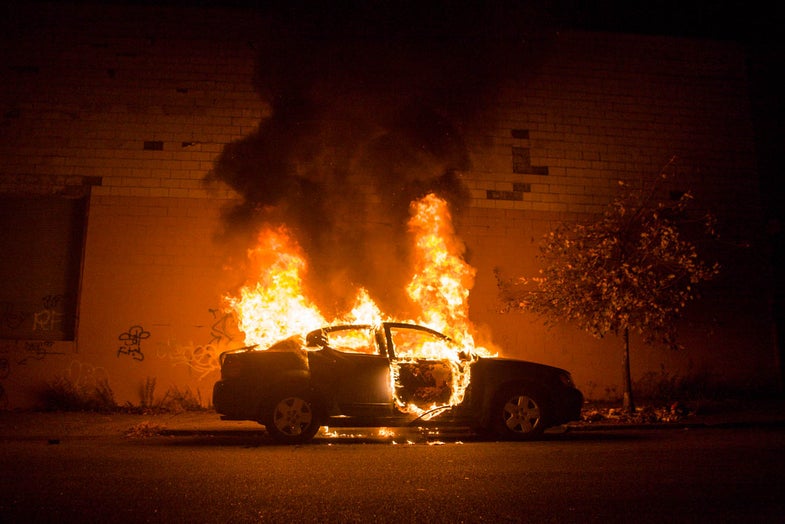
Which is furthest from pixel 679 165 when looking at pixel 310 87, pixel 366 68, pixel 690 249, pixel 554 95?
pixel 310 87

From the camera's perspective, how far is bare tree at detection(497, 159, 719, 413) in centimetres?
973

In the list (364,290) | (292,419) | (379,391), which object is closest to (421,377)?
(379,391)

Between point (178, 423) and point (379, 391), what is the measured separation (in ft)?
12.5

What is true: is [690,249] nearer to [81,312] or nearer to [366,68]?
[366,68]

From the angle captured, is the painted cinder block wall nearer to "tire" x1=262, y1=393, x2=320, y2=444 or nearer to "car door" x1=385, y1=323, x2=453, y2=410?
"tire" x1=262, y1=393, x2=320, y2=444

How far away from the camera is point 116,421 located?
941cm

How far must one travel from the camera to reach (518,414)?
24.8ft

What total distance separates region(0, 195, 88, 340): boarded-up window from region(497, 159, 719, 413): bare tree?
8.83 m

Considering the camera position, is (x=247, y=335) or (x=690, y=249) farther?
(x=247, y=335)

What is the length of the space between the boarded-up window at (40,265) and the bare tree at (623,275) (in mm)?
8832

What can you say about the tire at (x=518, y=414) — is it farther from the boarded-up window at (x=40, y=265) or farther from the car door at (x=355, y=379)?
the boarded-up window at (x=40, y=265)

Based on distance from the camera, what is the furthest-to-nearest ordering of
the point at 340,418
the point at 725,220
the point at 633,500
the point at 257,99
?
1. the point at 725,220
2. the point at 257,99
3. the point at 340,418
4. the point at 633,500

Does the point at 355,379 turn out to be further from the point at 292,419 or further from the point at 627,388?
the point at 627,388

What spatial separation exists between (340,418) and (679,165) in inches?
393
